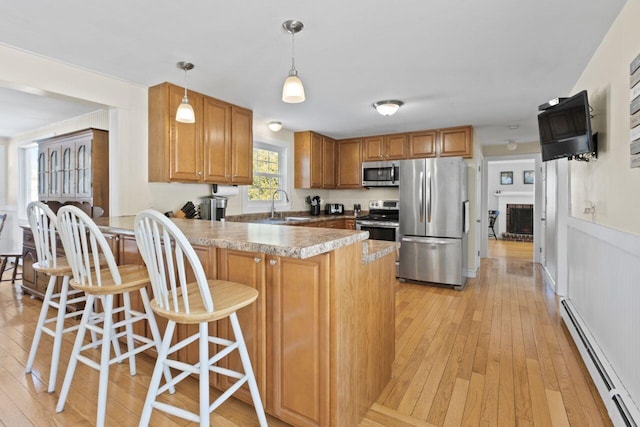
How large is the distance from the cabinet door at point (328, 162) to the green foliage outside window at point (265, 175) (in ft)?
2.70

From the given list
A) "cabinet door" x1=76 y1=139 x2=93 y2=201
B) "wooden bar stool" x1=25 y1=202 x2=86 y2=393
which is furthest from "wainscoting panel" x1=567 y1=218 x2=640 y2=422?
"cabinet door" x1=76 y1=139 x2=93 y2=201

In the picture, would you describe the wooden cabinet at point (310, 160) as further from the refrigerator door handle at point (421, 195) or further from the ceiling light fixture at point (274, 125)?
the refrigerator door handle at point (421, 195)

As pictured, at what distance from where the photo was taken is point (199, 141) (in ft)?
10.9

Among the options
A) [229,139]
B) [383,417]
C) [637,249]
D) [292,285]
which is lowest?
[383,417]

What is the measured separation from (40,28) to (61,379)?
2.26 meters

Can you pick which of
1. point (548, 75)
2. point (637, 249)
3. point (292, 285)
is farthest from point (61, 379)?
point (548, 75)

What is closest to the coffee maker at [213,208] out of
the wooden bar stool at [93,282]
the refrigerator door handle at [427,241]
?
the wooden bar stool at [93,282]

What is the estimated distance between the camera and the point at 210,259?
1814 millimetres

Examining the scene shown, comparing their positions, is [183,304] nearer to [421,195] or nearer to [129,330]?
[129,330]

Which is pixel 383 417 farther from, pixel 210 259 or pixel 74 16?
pixel 74 16

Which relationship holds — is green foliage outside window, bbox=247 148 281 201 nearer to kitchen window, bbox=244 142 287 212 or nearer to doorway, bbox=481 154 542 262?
kitchen window, bbox=244 142 287 212

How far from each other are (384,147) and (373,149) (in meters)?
0.20

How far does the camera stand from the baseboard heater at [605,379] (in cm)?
155

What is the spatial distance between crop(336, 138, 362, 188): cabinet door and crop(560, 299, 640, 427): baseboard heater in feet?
12.0
